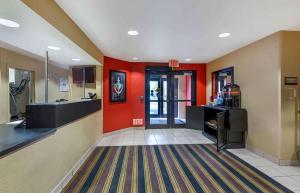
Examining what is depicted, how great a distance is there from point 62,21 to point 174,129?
5.16 meters

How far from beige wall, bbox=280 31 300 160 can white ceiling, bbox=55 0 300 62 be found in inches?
12.7

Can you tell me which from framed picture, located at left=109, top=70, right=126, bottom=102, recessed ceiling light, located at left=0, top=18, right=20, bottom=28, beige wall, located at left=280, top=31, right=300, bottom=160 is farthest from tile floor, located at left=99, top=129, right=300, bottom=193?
recessed ceiling light, located at left=0, top=18, right=20, bottom=28

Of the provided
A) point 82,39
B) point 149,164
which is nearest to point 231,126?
point 149,164

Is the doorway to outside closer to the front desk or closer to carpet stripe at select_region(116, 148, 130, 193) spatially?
carpet stripe at select_region(116, 148, 130, 193)

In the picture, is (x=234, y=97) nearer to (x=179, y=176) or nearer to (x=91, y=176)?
(x=179, y=176)

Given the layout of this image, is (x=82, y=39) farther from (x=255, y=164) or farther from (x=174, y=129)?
(x=174, y=129)

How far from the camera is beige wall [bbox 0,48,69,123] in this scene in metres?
4.20

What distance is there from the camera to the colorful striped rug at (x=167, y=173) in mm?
2451

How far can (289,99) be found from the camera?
318 centimetres

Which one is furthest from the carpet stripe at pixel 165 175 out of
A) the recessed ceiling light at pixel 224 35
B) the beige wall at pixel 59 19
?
the recessed ceiling light at pixel 224 35

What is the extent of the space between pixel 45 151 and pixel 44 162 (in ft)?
0.39

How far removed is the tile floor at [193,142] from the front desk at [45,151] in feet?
4.76

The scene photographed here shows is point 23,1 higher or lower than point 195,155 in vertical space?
higher

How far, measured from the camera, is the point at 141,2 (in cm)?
211
